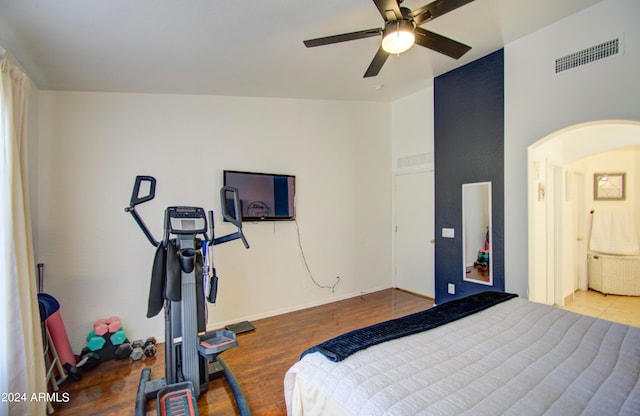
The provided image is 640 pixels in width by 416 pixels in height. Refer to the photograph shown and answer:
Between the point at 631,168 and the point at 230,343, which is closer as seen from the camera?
the point at 230,343

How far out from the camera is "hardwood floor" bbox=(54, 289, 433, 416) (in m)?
2.15

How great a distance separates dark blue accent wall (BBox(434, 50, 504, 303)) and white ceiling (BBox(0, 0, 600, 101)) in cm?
37

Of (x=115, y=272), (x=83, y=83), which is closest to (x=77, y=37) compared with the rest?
(x=83, y=83)

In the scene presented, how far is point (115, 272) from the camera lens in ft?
9.84

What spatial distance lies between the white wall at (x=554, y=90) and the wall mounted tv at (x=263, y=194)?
2654 millimetres

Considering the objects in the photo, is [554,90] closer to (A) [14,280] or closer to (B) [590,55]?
(B) [590,55]

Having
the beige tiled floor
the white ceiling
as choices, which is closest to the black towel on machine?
the white ceiling

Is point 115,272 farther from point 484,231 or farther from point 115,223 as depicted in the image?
point 484,231

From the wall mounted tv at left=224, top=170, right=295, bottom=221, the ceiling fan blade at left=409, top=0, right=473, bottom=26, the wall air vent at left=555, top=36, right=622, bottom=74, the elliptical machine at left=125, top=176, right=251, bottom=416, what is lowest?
the elliptical machine at left=125, top=176, right=251, bottom=416

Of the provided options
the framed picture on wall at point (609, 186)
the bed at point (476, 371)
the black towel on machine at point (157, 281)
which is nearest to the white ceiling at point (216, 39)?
the black towel on machine at point (157, 281)

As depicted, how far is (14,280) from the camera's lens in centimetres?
179

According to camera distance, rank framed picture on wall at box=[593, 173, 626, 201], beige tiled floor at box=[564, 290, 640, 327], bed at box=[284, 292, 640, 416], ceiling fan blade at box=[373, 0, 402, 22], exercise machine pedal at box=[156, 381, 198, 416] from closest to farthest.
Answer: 1. bed at box=[284, 292, 640, 416]
2. ceiling fan blade at box=[373, 0, 402, 22]
3. exercise machine pedal at box=[156, 381, 198, 416]
4. beige tiled floor at box=[564, 290, 640, 327]
5. framed picture on wall at box=[593, 173, 626, 201]

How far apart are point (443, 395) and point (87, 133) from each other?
144 inches

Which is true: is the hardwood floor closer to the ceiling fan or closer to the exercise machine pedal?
the exercise machine pedal
